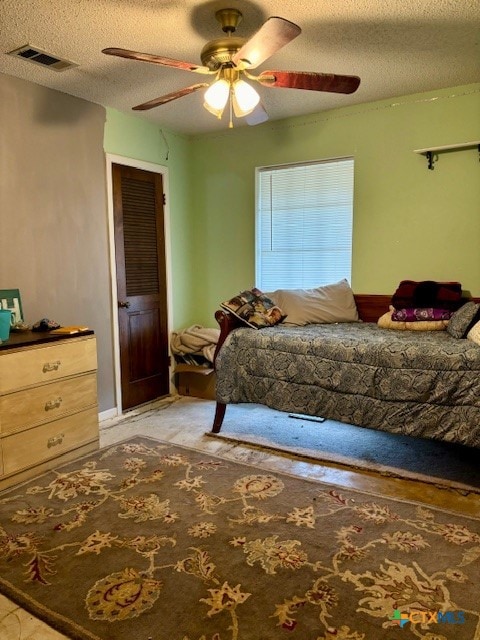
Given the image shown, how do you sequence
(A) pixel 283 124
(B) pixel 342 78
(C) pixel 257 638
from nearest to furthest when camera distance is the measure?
(C) pixel 257 638 → (B) pixel 342 78 → (A) pixel 283 124

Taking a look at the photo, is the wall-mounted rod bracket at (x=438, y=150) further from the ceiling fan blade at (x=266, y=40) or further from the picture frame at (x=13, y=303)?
the picture frame at (x=13, y=303)

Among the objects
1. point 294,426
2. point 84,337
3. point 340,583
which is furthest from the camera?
point 294,426

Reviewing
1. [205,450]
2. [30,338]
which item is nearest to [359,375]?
[205,450]

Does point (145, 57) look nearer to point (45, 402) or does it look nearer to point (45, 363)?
point (45, 363)

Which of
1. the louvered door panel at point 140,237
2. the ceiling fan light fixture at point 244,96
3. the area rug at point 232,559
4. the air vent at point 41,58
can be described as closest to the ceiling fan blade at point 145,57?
the ceiling fan light fixture at point 244,96

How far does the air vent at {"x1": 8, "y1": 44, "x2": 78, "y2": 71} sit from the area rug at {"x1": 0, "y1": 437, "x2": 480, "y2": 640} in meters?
2.38

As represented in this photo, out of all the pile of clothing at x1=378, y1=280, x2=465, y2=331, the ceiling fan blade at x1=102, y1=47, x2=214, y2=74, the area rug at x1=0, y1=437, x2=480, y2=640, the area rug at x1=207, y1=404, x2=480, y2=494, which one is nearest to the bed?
the pile of clothing at x1=378, y1=280, x2=465, y2=331

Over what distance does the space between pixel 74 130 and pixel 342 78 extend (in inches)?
81.6

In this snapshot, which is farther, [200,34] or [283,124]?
[283,124]

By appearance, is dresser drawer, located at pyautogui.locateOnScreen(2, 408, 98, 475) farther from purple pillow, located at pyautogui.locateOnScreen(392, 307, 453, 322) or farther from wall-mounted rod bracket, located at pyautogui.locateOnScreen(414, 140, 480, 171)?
wall-mounted rod bracket, located at pyautogui.locateOnScreen(414, 140, 480, 171)

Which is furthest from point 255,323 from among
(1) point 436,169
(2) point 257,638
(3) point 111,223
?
(2) point 257,638

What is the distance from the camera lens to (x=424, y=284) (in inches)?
133

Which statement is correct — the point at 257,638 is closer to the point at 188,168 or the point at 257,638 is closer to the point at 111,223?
the point at 111,223

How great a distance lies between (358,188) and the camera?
3.76 m
